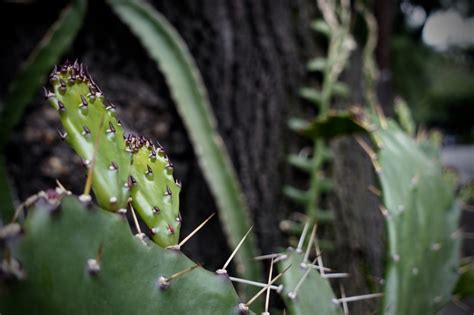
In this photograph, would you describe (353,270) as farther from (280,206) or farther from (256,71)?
(256,71)

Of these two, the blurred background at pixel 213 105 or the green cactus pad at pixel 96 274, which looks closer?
the green cactus pad at pixel 96 274

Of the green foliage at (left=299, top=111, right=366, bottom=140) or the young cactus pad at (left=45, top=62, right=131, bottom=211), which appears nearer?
the young cactus pad at (left=45, top=62, right=131, bottom=211)

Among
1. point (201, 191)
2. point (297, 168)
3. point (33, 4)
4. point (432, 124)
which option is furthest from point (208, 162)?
point (432, 124)

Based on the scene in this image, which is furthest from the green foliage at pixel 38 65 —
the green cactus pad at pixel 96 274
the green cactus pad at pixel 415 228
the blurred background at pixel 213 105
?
the green cactus pad at pixel 96 274

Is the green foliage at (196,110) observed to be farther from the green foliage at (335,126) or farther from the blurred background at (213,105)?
the green foliage at (335,126)

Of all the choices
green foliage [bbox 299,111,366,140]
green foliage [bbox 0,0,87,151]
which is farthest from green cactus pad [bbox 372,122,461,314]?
green foliage [bbox 0,0,87,151]

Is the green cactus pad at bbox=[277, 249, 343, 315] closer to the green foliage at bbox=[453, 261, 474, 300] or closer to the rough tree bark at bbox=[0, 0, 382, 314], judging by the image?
the green foliage at bbox=[453, 261, 474, 300]

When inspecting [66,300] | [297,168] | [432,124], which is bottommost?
[432,124]
